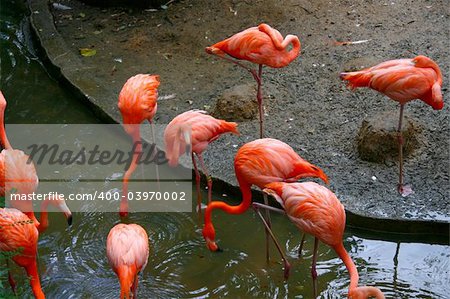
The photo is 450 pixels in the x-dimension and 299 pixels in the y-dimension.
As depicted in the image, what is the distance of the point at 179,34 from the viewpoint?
6.96 metres

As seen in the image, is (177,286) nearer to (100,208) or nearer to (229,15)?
(100,208)

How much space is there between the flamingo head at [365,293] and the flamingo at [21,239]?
1.57 metres

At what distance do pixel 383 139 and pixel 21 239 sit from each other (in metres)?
2.38

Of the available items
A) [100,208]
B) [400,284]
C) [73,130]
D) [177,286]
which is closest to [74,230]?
[100,208]

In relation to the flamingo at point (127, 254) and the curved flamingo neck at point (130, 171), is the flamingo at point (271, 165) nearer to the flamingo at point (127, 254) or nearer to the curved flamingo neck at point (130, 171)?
the flamingo at point (127, 254)

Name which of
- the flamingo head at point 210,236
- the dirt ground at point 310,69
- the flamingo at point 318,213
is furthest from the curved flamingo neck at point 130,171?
the flamingo at point 318,213

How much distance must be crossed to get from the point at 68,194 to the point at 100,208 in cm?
29

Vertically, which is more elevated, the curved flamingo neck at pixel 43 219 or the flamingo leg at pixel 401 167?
the flamingo leg at pixel 401 167

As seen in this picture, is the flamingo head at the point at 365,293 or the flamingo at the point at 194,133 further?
the flamingo at the point at 194,133

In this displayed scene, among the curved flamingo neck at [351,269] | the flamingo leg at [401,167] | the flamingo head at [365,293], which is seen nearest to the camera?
the flamingo head at [365,293]

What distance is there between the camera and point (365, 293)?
3537 mm

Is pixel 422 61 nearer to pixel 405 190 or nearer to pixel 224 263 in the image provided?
pixel 405 190

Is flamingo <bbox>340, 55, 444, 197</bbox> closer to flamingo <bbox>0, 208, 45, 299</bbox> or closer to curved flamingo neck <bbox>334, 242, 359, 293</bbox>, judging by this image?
curved flamingo neck <bbox>334, 242, 359, 293</bbox>

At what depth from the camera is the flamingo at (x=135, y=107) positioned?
4871mm
